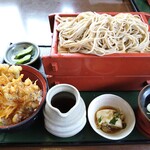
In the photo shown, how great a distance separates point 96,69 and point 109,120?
0.63ft

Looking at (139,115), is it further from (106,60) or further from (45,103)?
(45,103)

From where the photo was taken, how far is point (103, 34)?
0.77 m

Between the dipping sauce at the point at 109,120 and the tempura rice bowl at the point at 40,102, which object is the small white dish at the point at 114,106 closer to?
the dipping sauce at the point at 109,120

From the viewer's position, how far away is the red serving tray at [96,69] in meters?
0.71

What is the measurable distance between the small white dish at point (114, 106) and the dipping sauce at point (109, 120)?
13 mm

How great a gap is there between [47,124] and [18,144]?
0.13 meters

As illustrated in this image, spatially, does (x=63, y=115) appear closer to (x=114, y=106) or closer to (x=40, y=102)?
(x=40, y=102)

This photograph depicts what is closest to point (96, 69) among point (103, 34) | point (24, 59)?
point (103, 34)

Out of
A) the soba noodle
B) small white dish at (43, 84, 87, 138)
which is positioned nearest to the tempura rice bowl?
small white dish at (43, 84, 87, 138)

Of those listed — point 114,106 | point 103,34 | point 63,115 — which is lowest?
point 114,106

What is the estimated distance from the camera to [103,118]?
0.72 meters

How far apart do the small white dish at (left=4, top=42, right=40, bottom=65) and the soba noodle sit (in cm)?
18

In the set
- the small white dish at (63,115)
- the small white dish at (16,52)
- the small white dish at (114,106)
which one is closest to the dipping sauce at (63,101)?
the small white dish at (63,115)

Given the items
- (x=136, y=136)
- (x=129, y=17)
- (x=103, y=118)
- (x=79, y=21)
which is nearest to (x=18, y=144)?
(x=103, y=118)
